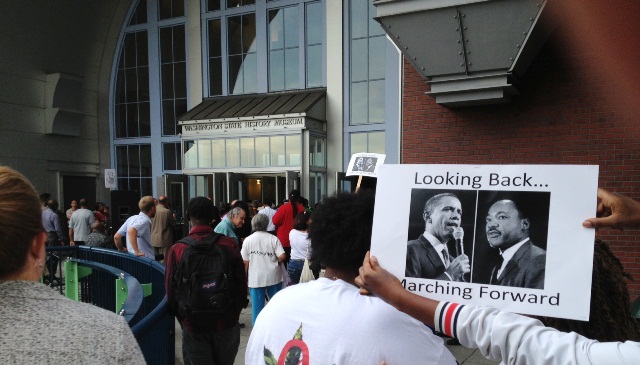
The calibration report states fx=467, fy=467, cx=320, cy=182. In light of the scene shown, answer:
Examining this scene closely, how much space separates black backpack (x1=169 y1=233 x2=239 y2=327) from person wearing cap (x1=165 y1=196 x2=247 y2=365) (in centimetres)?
5

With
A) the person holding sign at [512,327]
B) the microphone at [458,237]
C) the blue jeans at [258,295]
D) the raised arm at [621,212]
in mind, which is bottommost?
the blue jeans at [258,295]

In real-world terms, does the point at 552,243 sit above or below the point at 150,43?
below

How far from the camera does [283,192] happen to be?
1898 cm

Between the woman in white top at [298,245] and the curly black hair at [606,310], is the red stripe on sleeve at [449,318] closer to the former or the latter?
the curly black hair at [606,310]

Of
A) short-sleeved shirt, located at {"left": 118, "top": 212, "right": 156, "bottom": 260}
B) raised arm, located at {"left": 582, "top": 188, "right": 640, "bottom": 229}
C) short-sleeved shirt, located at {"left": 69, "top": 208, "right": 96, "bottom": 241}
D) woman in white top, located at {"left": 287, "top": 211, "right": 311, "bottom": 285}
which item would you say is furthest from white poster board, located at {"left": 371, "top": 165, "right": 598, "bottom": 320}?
short-sleeved shirt, located at {"left": 69, "top": 208, "right": 96, "bottom": 241}

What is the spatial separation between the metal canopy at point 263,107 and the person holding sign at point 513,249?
15.8 metres

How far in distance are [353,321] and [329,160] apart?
17.1 meters

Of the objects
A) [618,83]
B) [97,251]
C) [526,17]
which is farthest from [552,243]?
[97,251]

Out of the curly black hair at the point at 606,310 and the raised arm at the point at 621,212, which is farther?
the curly black hair at the point at 606,310

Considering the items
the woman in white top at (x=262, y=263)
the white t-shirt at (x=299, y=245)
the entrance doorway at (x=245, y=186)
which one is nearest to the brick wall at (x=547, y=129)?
the white t-shirt at (x=299, y=245)

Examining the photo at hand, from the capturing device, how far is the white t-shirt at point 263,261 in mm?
6016

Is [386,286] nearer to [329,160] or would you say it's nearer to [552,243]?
[552,243]

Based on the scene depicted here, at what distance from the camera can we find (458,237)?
1367 mm

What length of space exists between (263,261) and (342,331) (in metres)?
4.69
